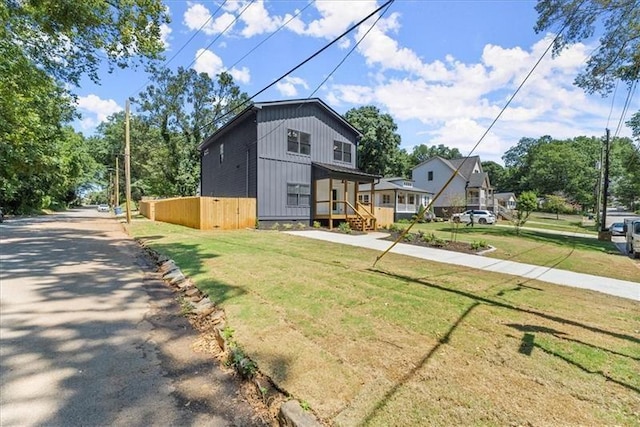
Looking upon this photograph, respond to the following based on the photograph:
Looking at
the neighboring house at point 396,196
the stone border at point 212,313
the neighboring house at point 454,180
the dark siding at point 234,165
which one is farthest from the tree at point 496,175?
the stone border at point 212,313

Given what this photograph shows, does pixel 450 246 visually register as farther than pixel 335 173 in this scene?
No

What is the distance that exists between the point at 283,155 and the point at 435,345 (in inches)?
614

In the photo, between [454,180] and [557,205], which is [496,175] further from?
[454,180]

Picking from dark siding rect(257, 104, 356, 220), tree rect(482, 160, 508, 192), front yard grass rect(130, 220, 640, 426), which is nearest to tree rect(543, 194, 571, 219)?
tree rect(482, 160, 508, 192)

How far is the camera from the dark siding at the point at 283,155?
17.2 meters

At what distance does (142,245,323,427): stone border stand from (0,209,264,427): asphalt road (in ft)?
0.82

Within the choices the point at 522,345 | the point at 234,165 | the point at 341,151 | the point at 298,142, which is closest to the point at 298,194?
the point at 298,142

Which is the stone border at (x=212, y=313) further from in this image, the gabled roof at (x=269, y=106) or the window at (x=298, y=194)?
the gabled roof at (x=269, y=106)

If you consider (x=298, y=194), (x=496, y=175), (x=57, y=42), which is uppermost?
(x=496, y=175)

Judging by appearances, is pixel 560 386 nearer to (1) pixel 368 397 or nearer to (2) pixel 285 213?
(1) pixel 368 397

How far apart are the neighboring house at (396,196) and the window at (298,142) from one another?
12.0 m

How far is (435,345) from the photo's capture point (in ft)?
11.6

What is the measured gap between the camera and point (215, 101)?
3644cm

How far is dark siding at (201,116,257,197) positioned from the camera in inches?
697
